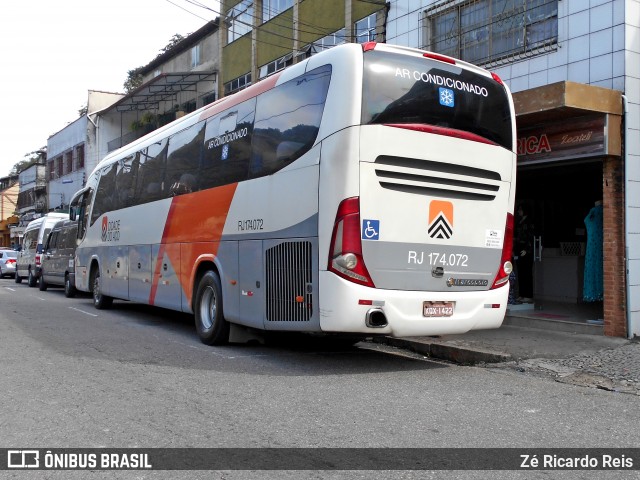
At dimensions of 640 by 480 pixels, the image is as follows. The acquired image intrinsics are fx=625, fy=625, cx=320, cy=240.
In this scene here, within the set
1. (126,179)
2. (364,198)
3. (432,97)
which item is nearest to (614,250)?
(432,97)

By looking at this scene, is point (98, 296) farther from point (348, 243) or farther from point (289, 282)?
point (348, 243)

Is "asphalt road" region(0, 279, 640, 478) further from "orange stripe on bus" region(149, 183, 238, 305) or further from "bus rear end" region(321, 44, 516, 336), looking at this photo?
"orange stripe on bus" region(149, 183, 238, 305)

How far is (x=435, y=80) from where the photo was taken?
7449 millimetres

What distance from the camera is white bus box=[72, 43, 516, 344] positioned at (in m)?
6.88

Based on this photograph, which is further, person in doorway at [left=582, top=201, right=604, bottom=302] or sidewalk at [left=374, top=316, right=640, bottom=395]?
person in doorway at [left=582, top=201, right=604, bottom=302]

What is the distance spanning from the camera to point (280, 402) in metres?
6.02

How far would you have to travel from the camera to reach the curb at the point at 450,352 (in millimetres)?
8422

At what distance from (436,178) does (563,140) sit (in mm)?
3753

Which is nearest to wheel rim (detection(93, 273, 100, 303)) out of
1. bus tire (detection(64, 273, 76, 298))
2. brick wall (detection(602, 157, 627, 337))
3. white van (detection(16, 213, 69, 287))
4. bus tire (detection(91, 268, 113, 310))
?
bus tire (detection(91, 268, 113, 310))

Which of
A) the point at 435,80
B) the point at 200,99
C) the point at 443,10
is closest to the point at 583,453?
the point at 435,80

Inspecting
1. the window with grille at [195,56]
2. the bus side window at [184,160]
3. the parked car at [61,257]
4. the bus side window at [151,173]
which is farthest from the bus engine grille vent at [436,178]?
the window with grille at [195,56]

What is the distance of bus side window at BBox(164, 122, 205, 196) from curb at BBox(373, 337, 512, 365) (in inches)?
162

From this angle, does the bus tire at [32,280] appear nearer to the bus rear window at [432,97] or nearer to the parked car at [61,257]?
the parked car at [61,257]

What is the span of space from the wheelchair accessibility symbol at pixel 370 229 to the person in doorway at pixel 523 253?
23.3 feet
